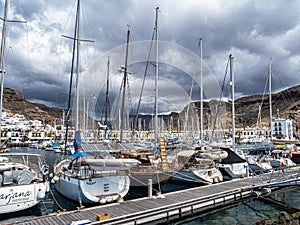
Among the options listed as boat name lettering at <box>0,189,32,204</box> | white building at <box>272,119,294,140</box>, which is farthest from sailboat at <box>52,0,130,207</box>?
white building at <box>272,119,294,140</box>

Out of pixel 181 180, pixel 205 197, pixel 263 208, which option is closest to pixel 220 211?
pixel 205 197

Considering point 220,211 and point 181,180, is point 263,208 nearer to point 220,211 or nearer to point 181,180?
point 220,211

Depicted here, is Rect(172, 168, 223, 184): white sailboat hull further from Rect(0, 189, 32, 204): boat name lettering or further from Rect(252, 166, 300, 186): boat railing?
Rect(0, 189, 32, 204): boat name lettering

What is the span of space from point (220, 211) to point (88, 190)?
7.84 meters

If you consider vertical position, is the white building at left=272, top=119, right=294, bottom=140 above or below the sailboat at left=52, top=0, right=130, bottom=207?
above

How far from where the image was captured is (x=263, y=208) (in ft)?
48.8

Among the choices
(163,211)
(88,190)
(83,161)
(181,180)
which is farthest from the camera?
(181,180)

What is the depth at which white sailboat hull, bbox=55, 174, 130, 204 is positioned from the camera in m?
13.6

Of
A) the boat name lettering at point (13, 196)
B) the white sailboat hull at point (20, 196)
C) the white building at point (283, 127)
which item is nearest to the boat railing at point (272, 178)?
the white sailboat hull at point (20, 196)

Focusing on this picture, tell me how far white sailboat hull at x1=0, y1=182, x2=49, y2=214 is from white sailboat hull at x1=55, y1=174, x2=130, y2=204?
→ 1814mm

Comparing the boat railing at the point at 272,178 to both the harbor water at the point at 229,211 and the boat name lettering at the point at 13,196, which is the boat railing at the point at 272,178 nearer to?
the harbor water at the point at 229,211

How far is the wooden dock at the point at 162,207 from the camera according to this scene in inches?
409

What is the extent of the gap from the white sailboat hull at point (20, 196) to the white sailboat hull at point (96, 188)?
1814 mm

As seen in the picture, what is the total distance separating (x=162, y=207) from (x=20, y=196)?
7.51 m
